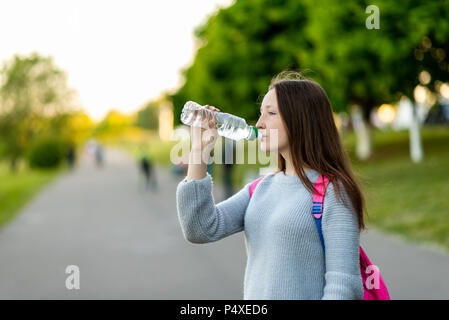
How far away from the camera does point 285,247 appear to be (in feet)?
6.10

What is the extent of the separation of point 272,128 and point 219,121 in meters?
0.20

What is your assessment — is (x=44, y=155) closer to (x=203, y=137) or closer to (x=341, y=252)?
(x=203, y=137)

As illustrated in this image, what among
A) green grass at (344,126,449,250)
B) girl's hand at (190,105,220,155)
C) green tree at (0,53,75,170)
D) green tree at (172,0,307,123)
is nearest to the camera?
girl's hand at (190,105,220,155)

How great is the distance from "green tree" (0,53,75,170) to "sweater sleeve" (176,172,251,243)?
4230 centimetres

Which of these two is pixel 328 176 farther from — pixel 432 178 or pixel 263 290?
pixel 432 178

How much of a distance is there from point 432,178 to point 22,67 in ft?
125

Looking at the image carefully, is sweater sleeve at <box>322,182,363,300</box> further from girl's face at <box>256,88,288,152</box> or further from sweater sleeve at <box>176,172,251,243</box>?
sweater sleeve at <box>176,172,251,243</box>

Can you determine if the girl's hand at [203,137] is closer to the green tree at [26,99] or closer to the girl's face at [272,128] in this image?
the girl's face at [272,128]

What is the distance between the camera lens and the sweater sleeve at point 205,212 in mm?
1908

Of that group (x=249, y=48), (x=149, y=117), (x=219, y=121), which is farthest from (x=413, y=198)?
(x=149, y=117)

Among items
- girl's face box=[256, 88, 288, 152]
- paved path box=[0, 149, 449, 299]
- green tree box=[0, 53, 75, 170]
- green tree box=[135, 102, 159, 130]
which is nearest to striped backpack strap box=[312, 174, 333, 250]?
girl's face box=[256, 88, 288, 152]

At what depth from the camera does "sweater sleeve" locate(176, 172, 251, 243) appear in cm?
191

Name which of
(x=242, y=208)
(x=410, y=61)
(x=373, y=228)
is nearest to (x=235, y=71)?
(x=410, y=61)

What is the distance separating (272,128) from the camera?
1.97 metres
